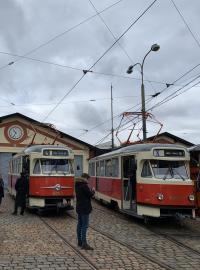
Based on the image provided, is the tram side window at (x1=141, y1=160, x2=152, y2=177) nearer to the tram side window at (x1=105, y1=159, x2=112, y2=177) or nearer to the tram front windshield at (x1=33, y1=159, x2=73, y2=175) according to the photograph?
the tram front windshield at (x1=33, y1=159, x2=73, y2=175)

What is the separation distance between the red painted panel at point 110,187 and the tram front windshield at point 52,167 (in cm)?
195

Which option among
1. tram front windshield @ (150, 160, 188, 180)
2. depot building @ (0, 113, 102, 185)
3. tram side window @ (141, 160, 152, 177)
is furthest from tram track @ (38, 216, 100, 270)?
depot building @ (0, 113, 102, 185)

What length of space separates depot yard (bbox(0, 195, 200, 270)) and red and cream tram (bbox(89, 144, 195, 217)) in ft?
2.17

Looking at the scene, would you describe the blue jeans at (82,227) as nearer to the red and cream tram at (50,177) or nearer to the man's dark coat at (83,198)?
the man's dark coat at (83,198)

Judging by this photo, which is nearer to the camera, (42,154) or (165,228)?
(165,228)

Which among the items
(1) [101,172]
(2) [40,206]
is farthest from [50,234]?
(1) [101,172]

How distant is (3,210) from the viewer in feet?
72.3

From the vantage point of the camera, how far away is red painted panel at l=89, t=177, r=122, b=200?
20.0 meters

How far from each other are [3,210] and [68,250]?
36.4ft

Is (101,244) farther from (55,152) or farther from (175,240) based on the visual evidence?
(55,152)

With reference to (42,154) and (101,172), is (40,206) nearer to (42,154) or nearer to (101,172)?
(42,154)

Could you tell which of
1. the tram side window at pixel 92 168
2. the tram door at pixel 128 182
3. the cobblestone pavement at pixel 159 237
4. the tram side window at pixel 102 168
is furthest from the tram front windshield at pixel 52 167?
the tram side window at pixel 92 168

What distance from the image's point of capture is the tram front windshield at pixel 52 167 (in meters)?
20.4

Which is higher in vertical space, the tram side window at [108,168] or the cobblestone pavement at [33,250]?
the tram side window at [108,168]
